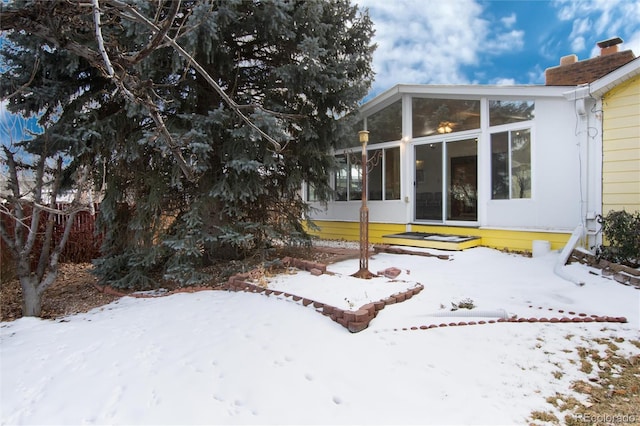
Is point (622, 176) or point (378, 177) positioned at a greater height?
point (378, 177)

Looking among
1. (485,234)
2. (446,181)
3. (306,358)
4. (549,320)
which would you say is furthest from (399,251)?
(306,358)

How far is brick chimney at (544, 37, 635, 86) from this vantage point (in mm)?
9008

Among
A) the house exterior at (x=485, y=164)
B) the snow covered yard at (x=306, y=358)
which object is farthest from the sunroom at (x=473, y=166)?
the snow covered yard at (x=306, y=358)

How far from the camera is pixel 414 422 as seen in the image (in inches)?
80.5

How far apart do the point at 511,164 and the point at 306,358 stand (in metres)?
6.04

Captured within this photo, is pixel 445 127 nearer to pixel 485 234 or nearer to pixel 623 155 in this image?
pixel 485 234

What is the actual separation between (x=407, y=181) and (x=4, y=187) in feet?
25.0

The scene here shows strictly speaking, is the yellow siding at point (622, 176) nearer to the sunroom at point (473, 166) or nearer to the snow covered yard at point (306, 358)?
the sunroom at point (473, 166)

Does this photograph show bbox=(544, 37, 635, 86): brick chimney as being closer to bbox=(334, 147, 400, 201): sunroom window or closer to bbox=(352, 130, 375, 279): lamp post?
bbox=(334, 147, 400, 201): sunroom window

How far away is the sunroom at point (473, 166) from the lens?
243 inches

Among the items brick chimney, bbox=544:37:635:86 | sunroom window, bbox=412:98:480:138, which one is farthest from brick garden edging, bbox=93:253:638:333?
brick chimney, bbox=544:37:635:86

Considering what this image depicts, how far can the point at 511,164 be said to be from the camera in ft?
22.4

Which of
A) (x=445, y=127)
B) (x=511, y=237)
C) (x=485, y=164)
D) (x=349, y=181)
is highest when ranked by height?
(x=445, y=127)

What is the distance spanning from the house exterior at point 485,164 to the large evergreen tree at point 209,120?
109cm
